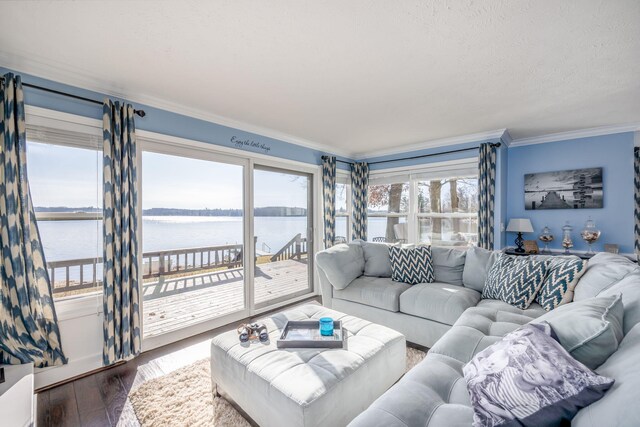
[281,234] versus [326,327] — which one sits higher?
[281,234]

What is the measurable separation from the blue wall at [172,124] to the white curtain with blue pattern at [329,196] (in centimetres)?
23

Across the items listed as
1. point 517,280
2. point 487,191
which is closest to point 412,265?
point 517,280

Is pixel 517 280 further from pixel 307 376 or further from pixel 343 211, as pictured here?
pixel 343 211

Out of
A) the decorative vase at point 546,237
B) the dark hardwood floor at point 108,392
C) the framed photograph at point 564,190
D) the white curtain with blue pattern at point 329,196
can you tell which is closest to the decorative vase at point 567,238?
the decorative vase at point 546,237

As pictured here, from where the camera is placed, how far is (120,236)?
7.95 ft

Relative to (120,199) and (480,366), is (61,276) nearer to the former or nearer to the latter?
(120,199)

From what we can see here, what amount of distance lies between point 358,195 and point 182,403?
13.4ft

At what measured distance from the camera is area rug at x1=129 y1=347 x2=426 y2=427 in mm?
1722

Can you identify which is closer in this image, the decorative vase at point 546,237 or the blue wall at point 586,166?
the blue wall at point 586,166

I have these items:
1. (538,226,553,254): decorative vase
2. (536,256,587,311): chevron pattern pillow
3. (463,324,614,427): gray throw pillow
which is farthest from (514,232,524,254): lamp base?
(463,324,614,427): gray throw pillow

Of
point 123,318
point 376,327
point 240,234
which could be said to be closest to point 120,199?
point 123,318

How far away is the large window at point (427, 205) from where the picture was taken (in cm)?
428

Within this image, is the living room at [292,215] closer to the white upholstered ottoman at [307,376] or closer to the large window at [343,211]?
the white upholstered ottoman at [307,376]

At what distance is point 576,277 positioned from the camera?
2.05 metres
